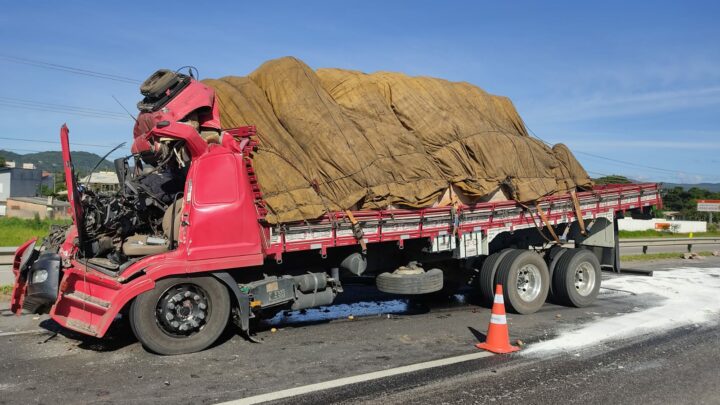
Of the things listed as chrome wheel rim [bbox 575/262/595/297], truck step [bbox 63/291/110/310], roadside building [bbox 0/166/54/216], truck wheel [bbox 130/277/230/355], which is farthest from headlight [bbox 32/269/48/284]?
roadside building [bbox 0/166/54/216]

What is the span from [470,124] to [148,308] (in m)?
5.63

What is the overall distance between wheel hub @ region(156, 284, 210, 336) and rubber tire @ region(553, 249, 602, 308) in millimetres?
5776

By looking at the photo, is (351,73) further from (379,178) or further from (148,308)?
(148,308)

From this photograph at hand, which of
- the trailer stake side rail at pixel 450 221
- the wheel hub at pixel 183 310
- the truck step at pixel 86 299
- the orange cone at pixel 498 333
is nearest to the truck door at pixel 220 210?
the trailer stake side rail at pixel 450 221

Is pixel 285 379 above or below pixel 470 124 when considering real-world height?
below

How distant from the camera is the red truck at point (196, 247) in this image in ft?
19.9

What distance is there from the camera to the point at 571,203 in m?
9.61

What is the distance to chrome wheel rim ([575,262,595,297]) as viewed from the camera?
31.4 feet

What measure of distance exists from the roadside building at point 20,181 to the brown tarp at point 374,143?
315ft

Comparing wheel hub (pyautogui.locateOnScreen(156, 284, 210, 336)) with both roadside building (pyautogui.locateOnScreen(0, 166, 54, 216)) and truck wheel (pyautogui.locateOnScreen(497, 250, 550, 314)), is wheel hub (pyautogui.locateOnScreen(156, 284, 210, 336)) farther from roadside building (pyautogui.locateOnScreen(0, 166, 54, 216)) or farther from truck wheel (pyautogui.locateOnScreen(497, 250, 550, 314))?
roadside building (pyautogui.locateOnScreen(0, 166, 54, 216))

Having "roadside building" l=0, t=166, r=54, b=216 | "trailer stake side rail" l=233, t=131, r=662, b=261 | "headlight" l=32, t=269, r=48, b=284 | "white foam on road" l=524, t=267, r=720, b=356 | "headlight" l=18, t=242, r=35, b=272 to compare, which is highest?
"roadside building" l=0, t=166, r=54, b=216

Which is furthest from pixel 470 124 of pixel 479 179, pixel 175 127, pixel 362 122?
pixel 175 127

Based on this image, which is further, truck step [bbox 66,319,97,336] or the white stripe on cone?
the white stripe on cone

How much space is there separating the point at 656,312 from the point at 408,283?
424 centimetres
